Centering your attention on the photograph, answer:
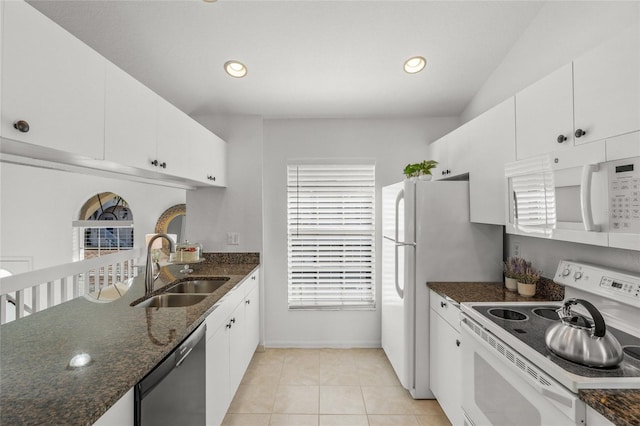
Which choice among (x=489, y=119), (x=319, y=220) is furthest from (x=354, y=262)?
(x=489, y=119)

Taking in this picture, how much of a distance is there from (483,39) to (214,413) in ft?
10.1

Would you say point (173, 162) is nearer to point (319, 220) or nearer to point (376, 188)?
point (319, 220)

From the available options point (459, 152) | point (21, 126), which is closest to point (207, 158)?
point (21, 126)

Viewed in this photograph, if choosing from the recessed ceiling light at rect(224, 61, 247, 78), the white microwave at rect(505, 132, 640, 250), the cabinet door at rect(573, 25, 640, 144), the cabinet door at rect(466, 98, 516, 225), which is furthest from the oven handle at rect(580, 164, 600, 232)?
the recessed ceiling light at rect(224, 61, 247, 78)

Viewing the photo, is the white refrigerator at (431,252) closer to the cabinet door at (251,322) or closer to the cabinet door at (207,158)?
the cabinet door at (251,322)

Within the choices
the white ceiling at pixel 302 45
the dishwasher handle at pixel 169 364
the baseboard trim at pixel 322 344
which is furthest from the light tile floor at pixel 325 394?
the white ceiling at pixel 302 45

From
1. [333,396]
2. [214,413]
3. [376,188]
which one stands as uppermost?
[376,188]

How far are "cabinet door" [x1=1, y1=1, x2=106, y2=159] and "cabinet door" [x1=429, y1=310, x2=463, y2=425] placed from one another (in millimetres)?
2203

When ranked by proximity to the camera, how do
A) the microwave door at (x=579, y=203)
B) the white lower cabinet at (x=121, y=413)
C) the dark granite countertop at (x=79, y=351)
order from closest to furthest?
1. the dark granite countertop at (x=79, y=351)
2. the white lower cabinet at (x=121, y=413)
3. the microwave door at (x=579, y=203)

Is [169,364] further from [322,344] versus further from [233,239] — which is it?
[322,344]

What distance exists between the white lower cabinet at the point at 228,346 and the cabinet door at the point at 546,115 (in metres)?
2.01

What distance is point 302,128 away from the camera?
3141 mm

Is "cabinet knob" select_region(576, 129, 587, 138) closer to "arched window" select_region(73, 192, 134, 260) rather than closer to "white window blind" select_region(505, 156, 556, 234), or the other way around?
"white window blind" select_region(505, 156, 556, 234)

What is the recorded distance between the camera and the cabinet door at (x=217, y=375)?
168 centimetres
